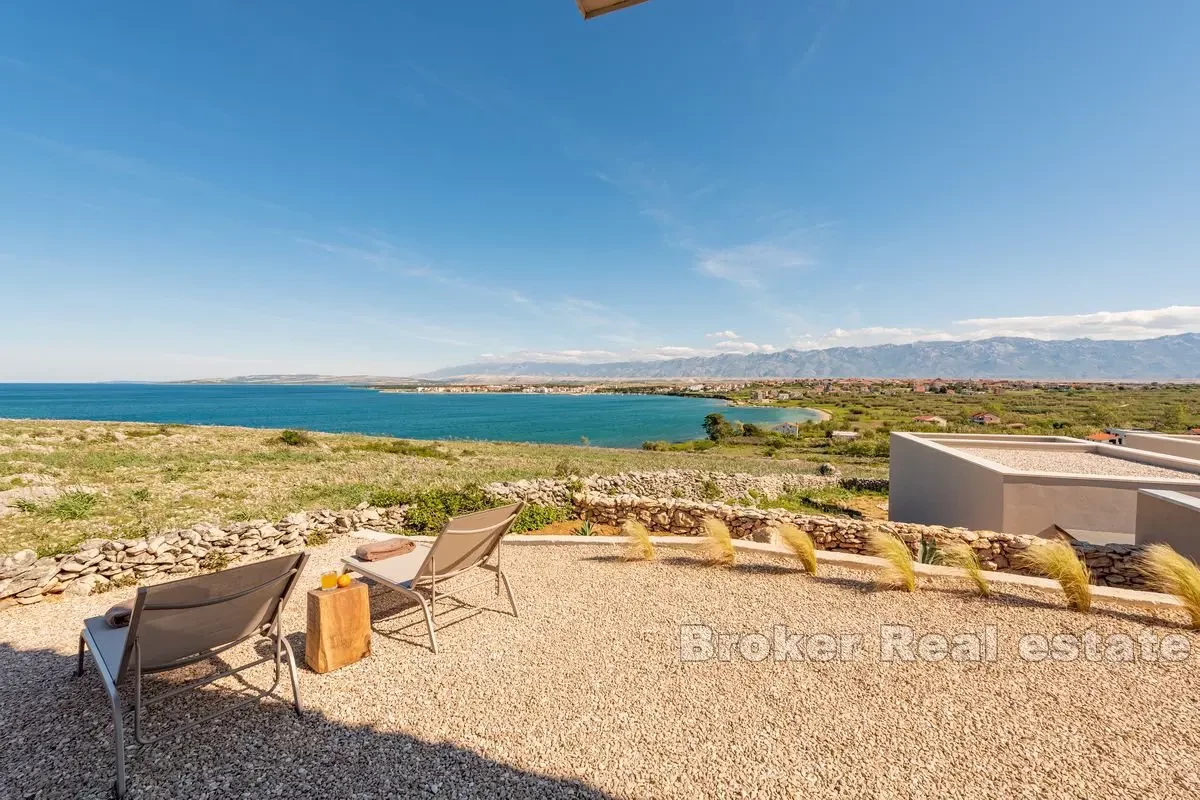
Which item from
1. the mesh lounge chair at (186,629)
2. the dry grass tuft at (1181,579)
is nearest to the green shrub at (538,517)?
the mesh lounge chair at (186,629)

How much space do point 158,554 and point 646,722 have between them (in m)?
5.60

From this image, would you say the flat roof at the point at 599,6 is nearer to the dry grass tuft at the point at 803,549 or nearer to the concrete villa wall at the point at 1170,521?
the dry grass tuft at the point at 803,549

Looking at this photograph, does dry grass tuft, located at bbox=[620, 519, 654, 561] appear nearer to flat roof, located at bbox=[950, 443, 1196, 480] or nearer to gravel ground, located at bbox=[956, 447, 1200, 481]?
flat roof, located at bbox=[950, 443, 1196, 480]

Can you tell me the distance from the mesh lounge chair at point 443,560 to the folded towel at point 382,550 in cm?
4

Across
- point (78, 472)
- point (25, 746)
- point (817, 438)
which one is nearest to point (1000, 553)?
point (25, 746)

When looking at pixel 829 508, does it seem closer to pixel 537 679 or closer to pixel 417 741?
pixel 537 679

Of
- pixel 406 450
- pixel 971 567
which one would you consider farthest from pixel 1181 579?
pixel 406 450

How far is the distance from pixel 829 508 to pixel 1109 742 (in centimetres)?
1000

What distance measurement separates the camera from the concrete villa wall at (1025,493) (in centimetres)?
591

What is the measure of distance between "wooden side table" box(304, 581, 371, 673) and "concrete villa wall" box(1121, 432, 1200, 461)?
13.0 metres

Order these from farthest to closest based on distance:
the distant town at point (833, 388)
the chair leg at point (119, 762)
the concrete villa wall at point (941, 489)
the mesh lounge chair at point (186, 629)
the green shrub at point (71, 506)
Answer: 1. the distant town at point (833, 388)
2. the green shrub at point (71, 506)
3. the concrete villa wall at point (941, 489)
4. the mesh lounge chair at point (186, 629)
5. the chair leg at point (119, 762)

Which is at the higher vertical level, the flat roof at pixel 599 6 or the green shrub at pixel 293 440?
the flat roof at pixel 599 6

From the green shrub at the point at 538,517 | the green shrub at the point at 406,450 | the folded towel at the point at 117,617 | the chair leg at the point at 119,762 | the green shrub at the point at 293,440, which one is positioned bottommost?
the green shrub at the point at 406,450

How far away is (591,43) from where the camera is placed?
540 inches
